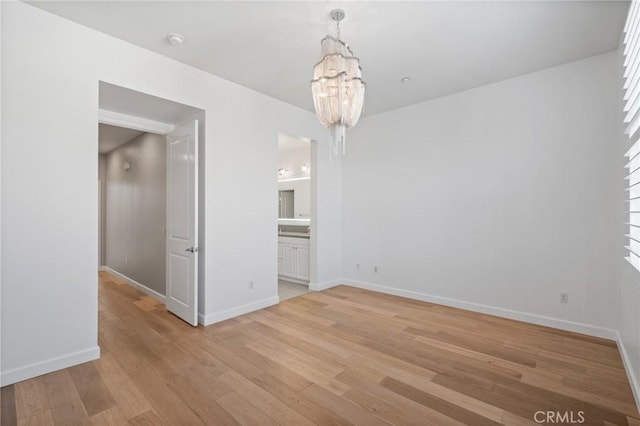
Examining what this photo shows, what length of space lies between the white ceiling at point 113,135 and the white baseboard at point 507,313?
476 centimetres

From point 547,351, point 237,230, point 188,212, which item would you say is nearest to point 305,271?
point 237,230

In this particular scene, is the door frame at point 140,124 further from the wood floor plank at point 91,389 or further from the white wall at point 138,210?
the wood floor plank at point 91,389

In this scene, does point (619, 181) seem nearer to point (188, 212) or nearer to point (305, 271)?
point (305, 271)

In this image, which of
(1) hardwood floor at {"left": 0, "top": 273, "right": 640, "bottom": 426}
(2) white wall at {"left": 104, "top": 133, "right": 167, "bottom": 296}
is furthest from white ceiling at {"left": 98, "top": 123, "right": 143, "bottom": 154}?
(1) hardwood floor at {"left": 0, "top": 273, "right": 640, "bottom": 426}

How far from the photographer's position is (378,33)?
271 centimetres

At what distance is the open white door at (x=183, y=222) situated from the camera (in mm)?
3385

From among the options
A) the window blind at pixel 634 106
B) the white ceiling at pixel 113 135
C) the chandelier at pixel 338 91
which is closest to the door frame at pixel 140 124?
the white ceiling at pixel 113 135

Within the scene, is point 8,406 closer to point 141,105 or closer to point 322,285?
point 141,105

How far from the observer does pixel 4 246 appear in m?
2.24

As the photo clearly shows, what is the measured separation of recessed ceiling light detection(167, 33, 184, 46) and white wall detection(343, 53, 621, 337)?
10.3 ft

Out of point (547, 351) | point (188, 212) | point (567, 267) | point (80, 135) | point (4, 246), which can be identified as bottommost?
point (547, 351)

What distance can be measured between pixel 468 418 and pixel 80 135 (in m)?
3.74

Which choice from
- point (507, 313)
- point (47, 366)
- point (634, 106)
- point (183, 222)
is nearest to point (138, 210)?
point (183, 222)

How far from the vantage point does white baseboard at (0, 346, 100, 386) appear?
2.25m
